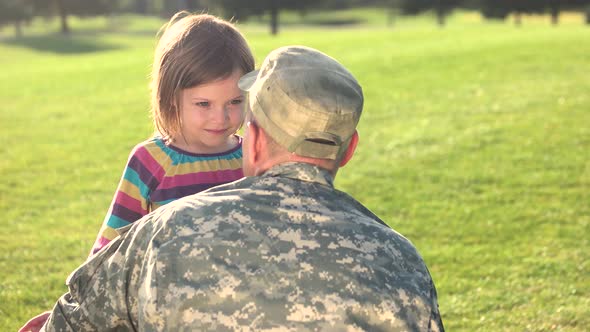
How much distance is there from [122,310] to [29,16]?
7367 centimetres

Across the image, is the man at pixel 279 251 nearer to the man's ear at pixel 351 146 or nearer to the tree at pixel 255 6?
the man's ear at pixel 351 146

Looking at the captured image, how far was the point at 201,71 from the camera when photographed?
372 centimetres

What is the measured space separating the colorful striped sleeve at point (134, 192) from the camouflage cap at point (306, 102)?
1.22m

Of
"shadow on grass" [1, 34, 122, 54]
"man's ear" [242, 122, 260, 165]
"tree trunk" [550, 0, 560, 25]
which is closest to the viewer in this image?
"man's ear" [242, 122, 260, 165]

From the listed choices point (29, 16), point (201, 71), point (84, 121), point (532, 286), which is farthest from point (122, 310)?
point (29, 16)

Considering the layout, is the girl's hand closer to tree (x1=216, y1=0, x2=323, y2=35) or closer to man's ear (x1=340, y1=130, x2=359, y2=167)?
man's ear (x1=340, y1=130, x2=359, y2=167)

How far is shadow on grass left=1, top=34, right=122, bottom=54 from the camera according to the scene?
48.4 m

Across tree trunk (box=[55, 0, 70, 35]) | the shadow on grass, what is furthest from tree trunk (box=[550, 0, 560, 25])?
tree trunk (box=[55, 0, 70, 35])

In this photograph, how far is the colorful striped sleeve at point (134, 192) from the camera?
363cm

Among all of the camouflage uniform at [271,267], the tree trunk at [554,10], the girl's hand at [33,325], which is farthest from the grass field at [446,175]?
the tree trunk at [554,10]

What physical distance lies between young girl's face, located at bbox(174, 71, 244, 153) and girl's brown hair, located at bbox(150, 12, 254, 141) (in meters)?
0.04

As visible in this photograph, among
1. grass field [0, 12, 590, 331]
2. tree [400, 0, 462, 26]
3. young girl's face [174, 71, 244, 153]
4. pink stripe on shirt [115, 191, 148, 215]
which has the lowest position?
tree [400, 0, 462, 26]

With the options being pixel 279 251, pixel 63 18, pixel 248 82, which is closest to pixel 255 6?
pixel 63 18

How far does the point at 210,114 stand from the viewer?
3795 mm
